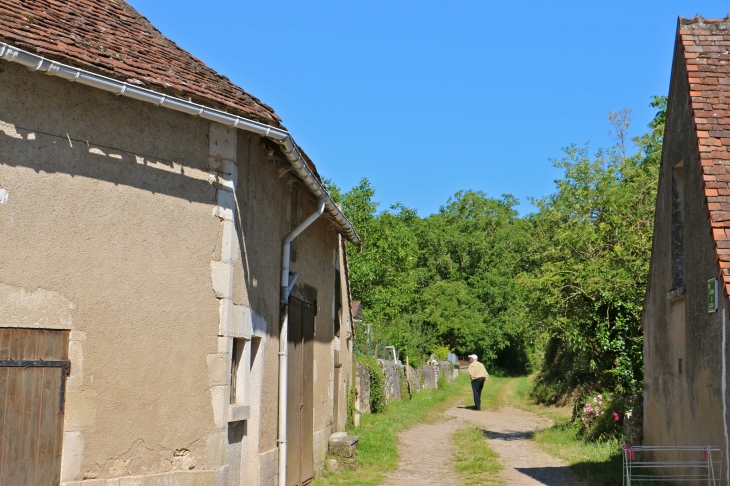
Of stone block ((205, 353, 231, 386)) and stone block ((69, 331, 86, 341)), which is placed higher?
stone block ((69, 331, 86, 341))

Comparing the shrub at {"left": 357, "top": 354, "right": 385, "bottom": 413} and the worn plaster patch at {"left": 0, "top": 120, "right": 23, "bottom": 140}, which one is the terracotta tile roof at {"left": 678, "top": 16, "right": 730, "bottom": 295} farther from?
Result: the shrub at {"left": 357, "top": 354, "right": 385, "bottom": 413}

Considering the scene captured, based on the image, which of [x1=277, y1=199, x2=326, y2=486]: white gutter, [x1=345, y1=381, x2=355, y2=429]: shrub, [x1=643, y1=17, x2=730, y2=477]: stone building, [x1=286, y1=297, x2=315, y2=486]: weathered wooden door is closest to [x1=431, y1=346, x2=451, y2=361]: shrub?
[x1=345, y1=381, x2=355, y2=429]: shrub

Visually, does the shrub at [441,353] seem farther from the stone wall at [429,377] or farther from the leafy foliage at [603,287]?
the leafy foliage at [603,287]

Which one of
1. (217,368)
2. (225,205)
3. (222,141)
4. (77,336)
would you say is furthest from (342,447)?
(77,336)

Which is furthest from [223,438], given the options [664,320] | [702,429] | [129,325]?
[664,320]

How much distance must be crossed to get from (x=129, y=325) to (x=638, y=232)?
40.7ft

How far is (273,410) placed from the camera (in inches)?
358

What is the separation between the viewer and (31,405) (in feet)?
19.3

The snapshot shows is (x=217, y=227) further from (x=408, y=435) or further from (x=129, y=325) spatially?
(x=408, y=435)

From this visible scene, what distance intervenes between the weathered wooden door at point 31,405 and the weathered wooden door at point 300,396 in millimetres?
4079

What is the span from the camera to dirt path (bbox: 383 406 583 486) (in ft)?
37.5

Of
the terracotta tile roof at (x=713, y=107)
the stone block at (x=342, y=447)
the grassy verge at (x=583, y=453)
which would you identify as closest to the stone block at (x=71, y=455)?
the terracotta tile roof at (x=713, y=107)

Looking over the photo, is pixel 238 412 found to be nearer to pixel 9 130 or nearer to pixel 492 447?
pixel 9 130

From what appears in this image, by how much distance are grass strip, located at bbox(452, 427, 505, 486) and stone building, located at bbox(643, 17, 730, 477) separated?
2.47 m
